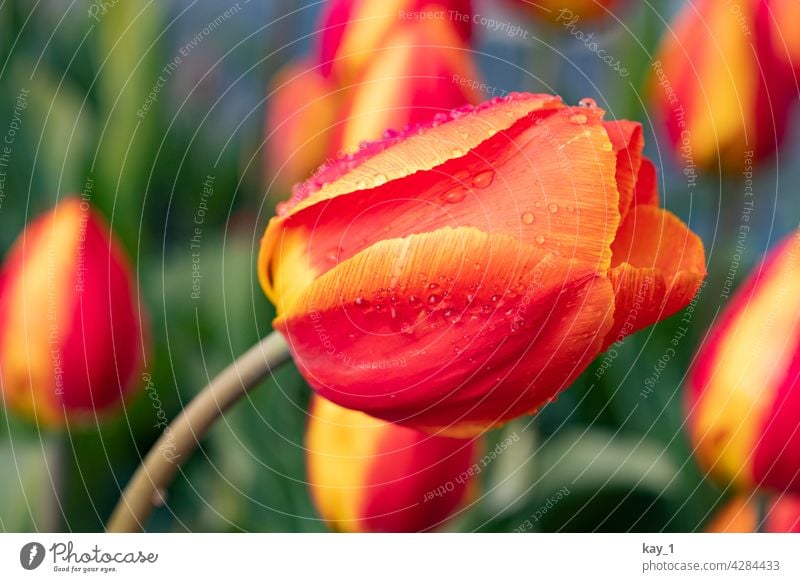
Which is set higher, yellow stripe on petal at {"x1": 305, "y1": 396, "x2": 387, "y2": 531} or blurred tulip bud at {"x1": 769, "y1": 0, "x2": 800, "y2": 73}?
blurred tulip bud at {"x1": 769, "y1": 0, "x2": 800, "y2": 73}

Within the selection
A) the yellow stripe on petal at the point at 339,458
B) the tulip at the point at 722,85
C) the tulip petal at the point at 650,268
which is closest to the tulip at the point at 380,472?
the yellow stripe on petal at the point at 339,458

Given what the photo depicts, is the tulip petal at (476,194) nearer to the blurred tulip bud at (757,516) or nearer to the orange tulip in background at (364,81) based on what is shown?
the orange tulip in background at (364,81)

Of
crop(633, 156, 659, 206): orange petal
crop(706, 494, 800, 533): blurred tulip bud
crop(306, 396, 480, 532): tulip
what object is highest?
crop(633, 156, 659, 206): orange petal

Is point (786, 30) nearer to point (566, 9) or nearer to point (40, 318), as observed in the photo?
point (566, 9)

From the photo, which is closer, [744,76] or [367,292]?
[367,292]

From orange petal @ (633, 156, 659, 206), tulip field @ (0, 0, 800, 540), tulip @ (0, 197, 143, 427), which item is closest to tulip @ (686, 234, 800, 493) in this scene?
tulip field @ (0, 0, 800, 540)

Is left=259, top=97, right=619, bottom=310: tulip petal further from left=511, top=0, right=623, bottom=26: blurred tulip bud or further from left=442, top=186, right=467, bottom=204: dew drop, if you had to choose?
left=511, top=0, right=623, bottom=26: blurred tulip bud
